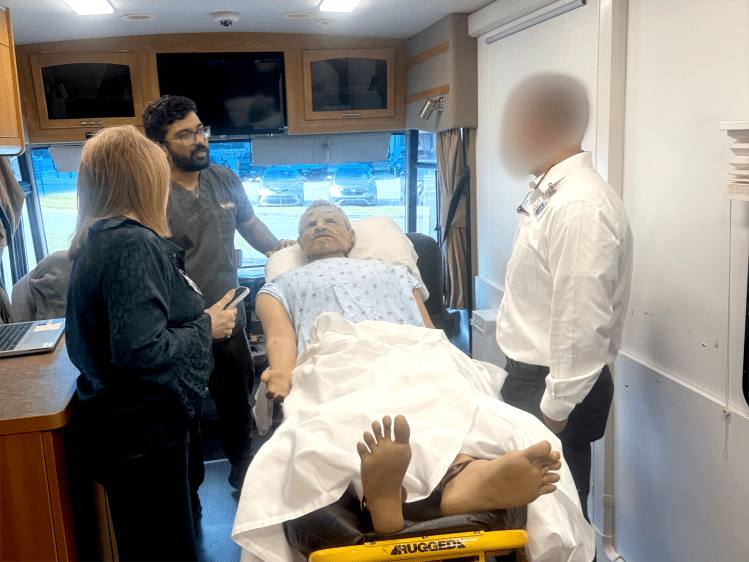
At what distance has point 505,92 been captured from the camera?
313cm

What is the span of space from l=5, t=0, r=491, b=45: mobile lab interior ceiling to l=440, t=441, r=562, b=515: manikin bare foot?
2343 mm

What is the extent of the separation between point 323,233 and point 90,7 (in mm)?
1462

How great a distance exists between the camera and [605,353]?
1.67m

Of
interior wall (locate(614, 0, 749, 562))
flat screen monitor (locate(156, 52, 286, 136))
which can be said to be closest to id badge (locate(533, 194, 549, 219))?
interior wall (locate(614, 0, 749, 562))

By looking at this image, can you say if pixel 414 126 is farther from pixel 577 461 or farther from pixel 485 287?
pixel 577 461

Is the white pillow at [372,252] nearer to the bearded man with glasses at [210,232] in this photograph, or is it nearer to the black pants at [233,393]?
the bearded man with glasses at [210,232]

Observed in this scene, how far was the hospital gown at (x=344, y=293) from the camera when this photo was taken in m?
2.41

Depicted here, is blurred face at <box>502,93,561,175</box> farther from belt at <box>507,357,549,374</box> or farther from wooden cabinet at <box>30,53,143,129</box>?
wooden cabinet at <box>30,53,143,129</box>

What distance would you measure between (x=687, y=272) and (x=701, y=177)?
0.91 feet

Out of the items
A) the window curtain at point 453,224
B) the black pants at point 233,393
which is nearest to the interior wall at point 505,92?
the window curtain at point 453,224

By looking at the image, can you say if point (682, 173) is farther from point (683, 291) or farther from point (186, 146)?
point (186, 146)

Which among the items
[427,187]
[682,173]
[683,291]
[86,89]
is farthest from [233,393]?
[427,187]

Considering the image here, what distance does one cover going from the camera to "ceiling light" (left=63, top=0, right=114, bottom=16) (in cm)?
275

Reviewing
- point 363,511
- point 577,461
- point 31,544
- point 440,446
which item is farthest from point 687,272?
point 31,544
